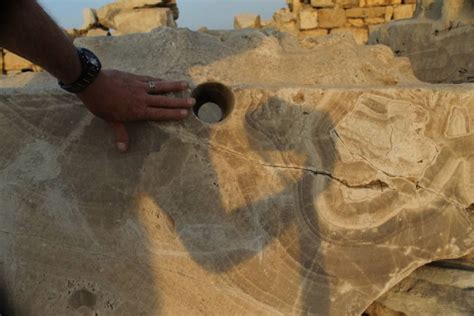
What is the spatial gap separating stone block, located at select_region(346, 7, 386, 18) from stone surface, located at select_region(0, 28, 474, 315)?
555 centimetres

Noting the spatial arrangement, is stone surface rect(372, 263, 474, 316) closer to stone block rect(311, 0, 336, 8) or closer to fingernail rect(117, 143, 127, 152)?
fingernail rect(117, 143, 127, 152)

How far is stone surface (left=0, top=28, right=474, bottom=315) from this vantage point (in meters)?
1.49

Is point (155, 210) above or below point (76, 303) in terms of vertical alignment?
above

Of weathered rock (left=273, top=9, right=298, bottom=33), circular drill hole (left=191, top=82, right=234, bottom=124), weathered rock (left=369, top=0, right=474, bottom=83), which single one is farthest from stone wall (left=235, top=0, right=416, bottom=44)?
circular drill hole (left=191, top=82, right=234, bottom=124)

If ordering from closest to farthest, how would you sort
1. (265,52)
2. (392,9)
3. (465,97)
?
(465,97) < (265,52) < (392,9)

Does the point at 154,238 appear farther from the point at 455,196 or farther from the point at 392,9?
the point at 392,9

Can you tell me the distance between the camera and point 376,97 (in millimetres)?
1507

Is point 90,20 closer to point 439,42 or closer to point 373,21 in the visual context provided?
point 373,21

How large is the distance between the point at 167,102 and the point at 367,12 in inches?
234

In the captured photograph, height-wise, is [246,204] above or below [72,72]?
below

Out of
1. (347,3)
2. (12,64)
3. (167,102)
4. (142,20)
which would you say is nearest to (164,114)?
(167,102)

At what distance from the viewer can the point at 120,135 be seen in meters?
1.45

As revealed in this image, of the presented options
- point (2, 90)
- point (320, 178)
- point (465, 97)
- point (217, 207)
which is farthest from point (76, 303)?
point (465, 97)

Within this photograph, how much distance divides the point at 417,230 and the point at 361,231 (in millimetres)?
195
